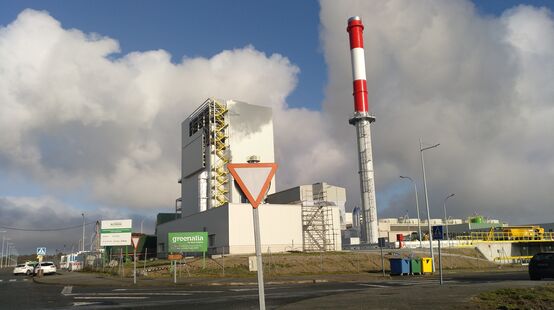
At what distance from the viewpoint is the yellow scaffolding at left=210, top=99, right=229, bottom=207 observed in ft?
208

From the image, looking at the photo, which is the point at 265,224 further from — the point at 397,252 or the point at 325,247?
the point at 397,252

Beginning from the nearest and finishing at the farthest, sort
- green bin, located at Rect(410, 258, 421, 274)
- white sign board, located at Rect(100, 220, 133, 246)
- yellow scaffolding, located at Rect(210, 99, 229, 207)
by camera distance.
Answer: green bin, located at Rect(410, 258, 421, 274) < white sign board, located at Rect(100, 220, 133, 246) < yellow scaffolding, located at Rect(210, 99, 229, 207)

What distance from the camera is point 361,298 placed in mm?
15430

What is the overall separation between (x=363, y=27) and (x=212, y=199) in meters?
32.3

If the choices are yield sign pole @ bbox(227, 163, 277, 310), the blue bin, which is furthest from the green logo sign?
yield sign pole @ bbox(227, 163, 277, 310)

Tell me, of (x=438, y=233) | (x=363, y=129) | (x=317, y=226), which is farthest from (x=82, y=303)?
(x=363, y=129)

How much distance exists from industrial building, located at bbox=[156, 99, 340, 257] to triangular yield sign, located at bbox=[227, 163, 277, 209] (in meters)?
39.9

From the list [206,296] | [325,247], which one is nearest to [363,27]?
[325,247]

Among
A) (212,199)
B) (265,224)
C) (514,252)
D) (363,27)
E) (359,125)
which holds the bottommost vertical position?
(514,252)

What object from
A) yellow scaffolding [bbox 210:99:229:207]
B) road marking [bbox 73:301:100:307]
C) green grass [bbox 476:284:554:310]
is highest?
yellow scaffolding [bbox 210:99:229:207]

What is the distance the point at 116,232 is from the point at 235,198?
2400 cm

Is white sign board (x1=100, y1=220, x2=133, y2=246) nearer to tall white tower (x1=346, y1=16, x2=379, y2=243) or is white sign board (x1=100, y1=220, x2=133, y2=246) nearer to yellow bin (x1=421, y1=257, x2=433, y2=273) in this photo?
yellow bin (x1=421, y1=257, x2=433, y2=273)

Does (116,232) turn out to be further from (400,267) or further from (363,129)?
(363,129)

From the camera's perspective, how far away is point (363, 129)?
2566 inches
